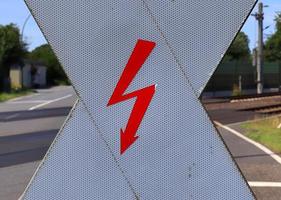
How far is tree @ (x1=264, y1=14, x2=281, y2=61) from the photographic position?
69375mm

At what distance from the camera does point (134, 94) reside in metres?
4.00

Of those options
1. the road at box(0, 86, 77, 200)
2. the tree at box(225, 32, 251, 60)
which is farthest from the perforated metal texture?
the tree at box(225, 32, 251, 60)

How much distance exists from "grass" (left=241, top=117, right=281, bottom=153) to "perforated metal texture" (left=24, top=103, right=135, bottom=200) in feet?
31.0

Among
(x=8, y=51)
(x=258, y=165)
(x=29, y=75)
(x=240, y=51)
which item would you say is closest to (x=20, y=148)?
(x=258, y=165)

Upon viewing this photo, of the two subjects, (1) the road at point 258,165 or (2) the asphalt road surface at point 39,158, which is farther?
(2) the asphalt road surface at point 39,158

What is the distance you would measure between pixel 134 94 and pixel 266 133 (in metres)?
13.1

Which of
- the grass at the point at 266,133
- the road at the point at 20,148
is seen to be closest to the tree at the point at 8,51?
the road at the point at 20,148

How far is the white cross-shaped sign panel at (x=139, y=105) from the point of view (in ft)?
13.1

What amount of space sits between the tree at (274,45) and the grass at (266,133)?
43551 millimetres

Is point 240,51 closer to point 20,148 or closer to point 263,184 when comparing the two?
point 20,148

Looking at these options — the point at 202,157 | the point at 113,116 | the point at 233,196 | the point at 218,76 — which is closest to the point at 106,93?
the point at 113,116

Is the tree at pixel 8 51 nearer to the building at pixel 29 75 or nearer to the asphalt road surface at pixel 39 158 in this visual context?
the building at pixel 29 75

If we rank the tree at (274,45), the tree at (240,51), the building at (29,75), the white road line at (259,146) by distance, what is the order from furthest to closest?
the tree at (240,51), the building at (29,75), the tree at (274,45), the white road line at (259,146)

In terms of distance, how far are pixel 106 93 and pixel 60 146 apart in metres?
0.42
